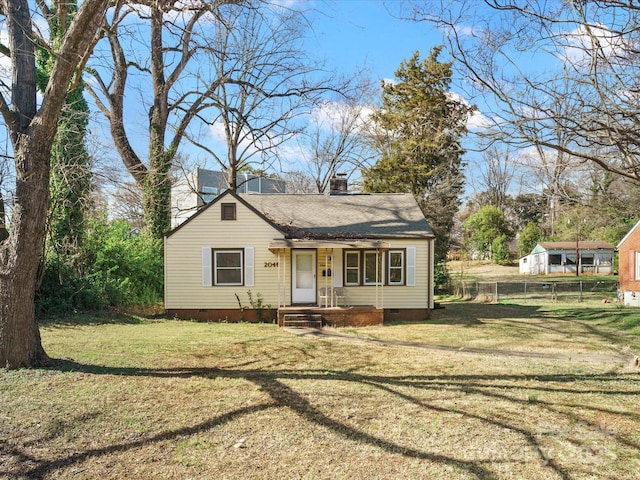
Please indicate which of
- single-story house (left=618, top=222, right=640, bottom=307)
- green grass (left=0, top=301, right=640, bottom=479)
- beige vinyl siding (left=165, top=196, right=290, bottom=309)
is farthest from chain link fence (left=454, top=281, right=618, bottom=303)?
green grass (left=0, top=301, right=640, bottom=479)

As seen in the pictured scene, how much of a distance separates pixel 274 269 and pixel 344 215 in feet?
12.8

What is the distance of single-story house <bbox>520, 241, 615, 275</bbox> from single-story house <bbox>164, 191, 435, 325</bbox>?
33.0 meters

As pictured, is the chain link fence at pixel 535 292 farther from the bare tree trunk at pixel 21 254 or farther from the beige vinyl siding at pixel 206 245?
the bare tree trunk at pixel 21 254

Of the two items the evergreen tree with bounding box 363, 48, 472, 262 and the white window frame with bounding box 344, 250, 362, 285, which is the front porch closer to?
the white window frame with bounding box 344, 250, 362, 285

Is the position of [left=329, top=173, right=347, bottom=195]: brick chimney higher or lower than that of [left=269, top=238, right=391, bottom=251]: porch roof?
higher

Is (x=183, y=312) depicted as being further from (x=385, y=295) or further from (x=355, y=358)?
(x=355, y=358)

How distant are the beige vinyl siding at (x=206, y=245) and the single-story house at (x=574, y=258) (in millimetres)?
36567

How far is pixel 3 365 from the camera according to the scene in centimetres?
634

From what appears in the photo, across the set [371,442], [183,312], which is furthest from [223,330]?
[371,442]

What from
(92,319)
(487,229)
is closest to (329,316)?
(92,319)

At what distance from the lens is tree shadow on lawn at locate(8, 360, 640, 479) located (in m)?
4.18

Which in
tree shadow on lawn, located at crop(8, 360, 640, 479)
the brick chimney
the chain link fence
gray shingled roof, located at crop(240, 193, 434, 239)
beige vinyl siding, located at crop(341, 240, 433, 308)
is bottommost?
the chain link fence

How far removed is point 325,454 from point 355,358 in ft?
14.6

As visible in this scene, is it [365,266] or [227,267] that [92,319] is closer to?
[227,267]
